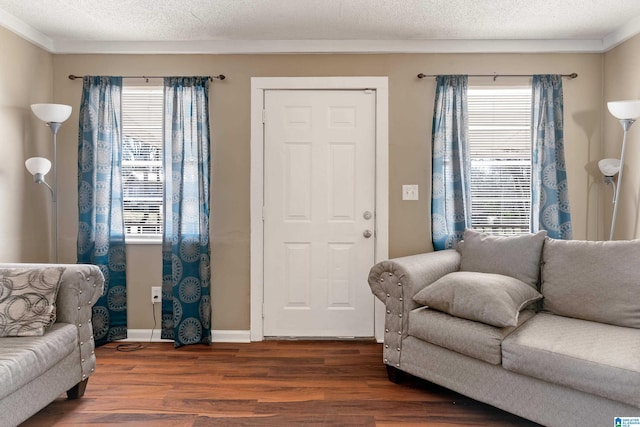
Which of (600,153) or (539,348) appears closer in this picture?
(539,348)

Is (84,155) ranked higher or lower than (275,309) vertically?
higher

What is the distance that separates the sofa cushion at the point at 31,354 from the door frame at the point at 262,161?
55.3 inches

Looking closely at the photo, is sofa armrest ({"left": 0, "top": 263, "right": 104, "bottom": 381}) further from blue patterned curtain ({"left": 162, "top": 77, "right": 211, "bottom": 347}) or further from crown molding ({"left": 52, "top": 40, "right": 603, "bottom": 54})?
crown molding ({"left": 52, "top": 40, "right": 603, "bottom": 54})

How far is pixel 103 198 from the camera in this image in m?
3.29

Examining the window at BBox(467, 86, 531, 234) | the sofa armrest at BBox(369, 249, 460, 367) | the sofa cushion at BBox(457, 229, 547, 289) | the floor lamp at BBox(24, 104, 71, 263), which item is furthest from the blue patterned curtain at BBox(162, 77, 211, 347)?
Answer: the window at BBox(467, 86, 531, 234)

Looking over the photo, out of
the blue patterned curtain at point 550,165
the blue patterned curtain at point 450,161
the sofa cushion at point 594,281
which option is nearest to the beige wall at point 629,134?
the blue patterned curtain at point 550,165

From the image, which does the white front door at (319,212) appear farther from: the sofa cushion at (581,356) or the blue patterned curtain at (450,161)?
the sofa cushion at (581,356)

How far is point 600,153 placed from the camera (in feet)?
11.0

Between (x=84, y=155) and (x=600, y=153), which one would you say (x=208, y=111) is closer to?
(x=84, y=155)

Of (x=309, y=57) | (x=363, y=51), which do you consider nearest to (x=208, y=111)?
(x=309, y=57)

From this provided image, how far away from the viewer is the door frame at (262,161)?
3.36 metres

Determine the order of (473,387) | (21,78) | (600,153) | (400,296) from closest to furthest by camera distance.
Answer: (473,387) < (400,296) < (21,78) < (600,153)

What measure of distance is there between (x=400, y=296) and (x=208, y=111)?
209cm

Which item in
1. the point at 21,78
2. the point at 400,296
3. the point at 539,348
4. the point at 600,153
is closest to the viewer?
the point at 539,348
